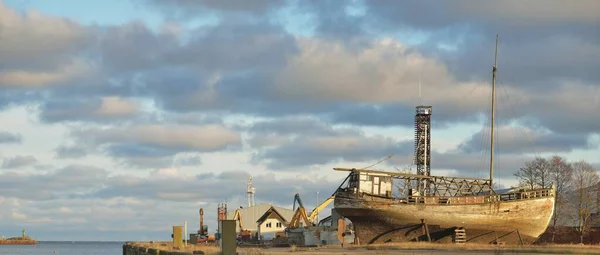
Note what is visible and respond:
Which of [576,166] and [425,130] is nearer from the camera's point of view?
[576,166]

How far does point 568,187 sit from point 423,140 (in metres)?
23.9

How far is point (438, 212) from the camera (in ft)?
269

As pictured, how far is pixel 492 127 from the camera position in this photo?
9719cm

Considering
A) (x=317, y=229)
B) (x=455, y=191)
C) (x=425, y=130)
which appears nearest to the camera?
(x=455, y=191)

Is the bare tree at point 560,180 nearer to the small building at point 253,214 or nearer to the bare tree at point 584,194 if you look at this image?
the bare tree at point 584,194

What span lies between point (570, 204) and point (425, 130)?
944 inches

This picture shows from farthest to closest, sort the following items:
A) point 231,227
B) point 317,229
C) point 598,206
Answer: point 598,206 → point 317,229 → point 231,227

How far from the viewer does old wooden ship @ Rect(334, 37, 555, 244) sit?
8206 centimetres

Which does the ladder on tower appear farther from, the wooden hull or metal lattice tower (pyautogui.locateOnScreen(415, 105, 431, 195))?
metal lattice tower (pyautogui.locateOnScreen(415, 105, 431, 195))

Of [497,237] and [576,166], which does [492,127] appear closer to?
[497,237]

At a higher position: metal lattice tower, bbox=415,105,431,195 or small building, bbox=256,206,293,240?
metal lattice tower, bbox=415,105,431,195

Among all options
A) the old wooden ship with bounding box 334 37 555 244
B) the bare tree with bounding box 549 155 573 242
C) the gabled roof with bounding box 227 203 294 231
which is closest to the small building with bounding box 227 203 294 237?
the gabled roof with bounding box 227 203 294 231

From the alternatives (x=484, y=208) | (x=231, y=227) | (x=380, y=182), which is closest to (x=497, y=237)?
(x=484, y=208)

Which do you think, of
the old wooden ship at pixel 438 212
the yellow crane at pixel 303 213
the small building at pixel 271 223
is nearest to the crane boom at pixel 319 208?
the yellow crane at pixel 303 213
